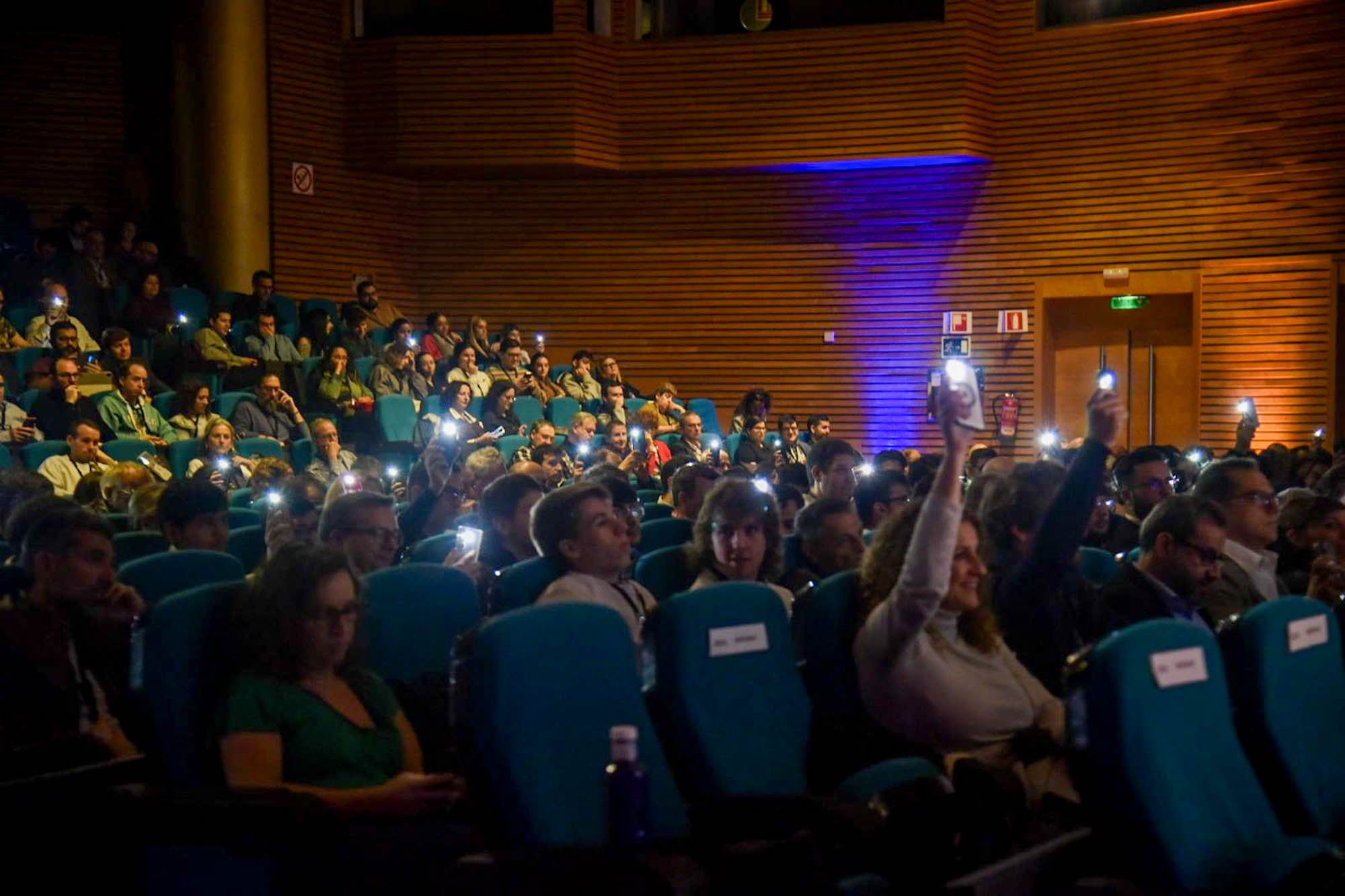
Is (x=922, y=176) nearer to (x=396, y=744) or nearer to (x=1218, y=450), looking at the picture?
(x=1218, y=450)

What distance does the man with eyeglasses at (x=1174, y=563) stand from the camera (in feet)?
12.6

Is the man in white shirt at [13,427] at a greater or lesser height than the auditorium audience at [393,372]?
lesser

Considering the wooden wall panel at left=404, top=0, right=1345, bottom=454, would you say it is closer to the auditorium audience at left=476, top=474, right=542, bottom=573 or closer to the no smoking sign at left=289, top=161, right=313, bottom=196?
the no smoking sign at left=289, top=161, right=313, bottom=196

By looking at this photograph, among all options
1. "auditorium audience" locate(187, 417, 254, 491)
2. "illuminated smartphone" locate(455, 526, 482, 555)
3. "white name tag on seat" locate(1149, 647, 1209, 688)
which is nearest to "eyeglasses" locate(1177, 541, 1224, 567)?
"white name tag on seat" locate(1149, 647, 1209, 688)

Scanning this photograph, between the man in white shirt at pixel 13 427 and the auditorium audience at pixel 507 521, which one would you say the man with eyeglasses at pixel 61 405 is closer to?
the man in white shirt at pixel 13 427

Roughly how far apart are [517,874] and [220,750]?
0.67 metres

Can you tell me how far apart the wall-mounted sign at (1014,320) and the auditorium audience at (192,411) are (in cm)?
718

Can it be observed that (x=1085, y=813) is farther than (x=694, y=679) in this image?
No

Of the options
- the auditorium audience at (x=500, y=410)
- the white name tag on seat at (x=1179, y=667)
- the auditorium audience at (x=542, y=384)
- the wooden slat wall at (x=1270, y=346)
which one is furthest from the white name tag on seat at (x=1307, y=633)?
the wooden slat wall at (x=1270, y=346)

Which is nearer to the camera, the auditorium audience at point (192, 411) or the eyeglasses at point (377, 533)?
the eyeglasses at point (377, 533)

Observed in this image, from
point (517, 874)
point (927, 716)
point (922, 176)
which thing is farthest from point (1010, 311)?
point (517, 874)

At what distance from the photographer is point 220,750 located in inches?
112

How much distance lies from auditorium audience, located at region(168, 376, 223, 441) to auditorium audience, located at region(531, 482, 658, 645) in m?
6.27

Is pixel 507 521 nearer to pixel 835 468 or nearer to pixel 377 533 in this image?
pixel 377 533
